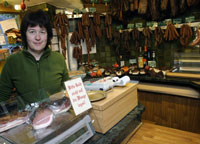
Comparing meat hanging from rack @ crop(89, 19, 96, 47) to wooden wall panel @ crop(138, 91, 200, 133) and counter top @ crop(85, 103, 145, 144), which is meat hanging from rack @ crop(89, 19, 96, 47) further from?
counter top @ crop(85, 103, 145, 144)

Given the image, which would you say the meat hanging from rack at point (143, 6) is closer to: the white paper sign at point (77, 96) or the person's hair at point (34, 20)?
the person's hair at point (34, 20)

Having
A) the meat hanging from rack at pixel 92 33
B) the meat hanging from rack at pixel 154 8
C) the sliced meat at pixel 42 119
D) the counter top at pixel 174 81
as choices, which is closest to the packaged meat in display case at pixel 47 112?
the sliced meat at pixel 42 119

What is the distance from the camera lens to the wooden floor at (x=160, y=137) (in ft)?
4.60

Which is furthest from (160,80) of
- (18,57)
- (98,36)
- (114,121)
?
(18,57)

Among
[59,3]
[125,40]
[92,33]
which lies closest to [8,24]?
[59,3]

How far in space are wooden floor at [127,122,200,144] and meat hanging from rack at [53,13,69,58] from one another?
2681mm

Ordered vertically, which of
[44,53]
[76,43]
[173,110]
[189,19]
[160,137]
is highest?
[189,19]

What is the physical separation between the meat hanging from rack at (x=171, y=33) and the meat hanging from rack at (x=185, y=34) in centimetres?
11

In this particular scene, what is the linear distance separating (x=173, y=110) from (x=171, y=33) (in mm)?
1585

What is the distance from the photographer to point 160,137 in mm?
1476

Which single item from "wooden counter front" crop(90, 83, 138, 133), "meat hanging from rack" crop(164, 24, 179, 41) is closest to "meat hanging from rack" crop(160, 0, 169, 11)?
"meat hanging from rack" crop(164, 24, 179, 41)

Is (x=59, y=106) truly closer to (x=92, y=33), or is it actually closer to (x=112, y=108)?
(x=112, y=108)

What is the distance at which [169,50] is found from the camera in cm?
365

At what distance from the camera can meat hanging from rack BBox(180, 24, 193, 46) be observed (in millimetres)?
3088
